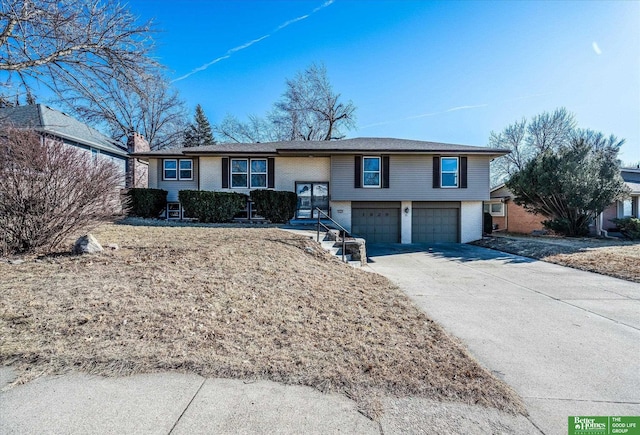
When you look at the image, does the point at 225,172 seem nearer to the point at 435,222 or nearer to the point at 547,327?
the point at 435,222

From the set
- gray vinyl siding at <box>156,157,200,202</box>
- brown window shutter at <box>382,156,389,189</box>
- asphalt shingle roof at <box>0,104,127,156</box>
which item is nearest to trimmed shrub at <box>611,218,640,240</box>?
brown window shutter at <box>382,156,389,189</box>

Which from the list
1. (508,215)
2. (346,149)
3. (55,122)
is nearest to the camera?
(346,149)

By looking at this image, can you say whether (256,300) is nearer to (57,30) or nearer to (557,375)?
(557,375)

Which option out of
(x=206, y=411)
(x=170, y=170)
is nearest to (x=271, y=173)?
(x=170, y=170)

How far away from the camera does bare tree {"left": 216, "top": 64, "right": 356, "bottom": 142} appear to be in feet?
94.2

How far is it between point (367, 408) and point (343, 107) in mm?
29655

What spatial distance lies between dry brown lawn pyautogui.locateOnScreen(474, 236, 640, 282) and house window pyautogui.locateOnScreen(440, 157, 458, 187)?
11.0 feet

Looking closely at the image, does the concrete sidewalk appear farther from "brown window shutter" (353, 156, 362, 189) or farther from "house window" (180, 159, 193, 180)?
"house window" (180, 159, 193, 180)

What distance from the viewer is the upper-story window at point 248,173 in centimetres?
1530

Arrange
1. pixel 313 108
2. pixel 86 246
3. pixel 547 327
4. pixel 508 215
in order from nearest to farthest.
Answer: pixel 547 327
pixel 86 246
pixel 508 215
pixel 313 108

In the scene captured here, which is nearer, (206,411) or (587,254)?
(206,411)

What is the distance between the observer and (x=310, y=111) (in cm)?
2930

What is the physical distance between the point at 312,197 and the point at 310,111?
55.6 feet

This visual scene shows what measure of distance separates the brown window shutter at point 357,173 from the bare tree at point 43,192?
10.3 metres
